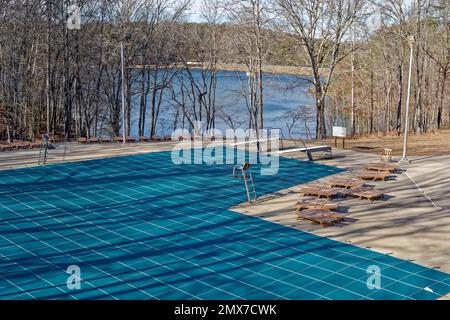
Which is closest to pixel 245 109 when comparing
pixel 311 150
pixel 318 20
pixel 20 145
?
pixel 318 20

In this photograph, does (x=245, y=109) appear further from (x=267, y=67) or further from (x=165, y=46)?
(x=165, y=46)

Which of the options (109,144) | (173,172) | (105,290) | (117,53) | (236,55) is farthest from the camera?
(236,55)

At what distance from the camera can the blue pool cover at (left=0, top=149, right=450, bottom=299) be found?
8.50 meters

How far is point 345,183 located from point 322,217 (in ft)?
9.92

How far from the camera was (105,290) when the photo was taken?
8477 millimetres

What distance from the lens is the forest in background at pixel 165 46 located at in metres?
27.7

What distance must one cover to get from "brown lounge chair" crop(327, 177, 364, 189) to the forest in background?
10.1 m

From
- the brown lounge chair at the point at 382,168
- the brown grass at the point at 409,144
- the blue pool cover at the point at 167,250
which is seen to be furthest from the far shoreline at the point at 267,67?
the blue pool cover at the point at 167,250

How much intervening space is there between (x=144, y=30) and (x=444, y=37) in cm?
1861

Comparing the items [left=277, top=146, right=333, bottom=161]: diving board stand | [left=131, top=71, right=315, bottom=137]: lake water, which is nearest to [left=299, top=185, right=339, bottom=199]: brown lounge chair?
[left=277, top=146, right=333, bottom=161]: diving board stand

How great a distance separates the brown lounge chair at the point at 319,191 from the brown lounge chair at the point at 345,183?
61cm

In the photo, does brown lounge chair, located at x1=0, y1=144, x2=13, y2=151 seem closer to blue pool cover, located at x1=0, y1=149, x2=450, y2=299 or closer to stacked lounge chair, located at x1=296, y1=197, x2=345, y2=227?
blue pool cover, located at x1=0, y1=149, x2=450, y2=299
